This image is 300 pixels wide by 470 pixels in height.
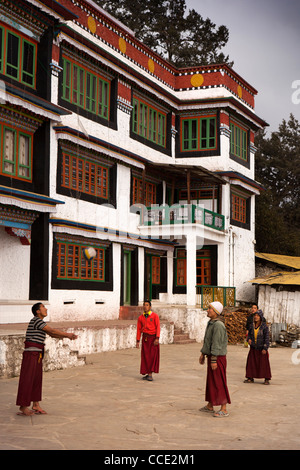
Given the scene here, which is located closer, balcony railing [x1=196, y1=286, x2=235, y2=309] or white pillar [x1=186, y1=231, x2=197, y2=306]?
white pillar [x1=186, y1=231, x2=197, y2=306]

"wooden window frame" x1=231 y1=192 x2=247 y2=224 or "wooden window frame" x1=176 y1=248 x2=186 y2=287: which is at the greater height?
"wooden window frame" x1=231 y1=192 x2=247 y2=224

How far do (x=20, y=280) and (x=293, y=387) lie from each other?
8.46 m

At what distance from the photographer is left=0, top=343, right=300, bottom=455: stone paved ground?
262 inches

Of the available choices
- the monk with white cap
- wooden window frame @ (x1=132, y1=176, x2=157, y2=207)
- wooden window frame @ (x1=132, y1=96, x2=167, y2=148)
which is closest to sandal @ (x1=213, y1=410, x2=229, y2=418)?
the monk with white cap

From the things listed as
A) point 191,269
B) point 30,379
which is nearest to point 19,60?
point 191,269

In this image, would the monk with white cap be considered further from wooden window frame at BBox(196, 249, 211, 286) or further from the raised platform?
wooden window frame at BBox(196, 249, 211, 286)

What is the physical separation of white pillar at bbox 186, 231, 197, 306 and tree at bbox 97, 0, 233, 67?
728 inches

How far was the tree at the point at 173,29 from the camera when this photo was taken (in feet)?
123

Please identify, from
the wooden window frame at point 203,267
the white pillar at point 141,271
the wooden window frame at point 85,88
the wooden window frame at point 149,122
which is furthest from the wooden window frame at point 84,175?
the wooden window frame at point 203,267

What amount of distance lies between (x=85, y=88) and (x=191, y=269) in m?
7.50

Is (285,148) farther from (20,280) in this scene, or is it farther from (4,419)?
(4,419)

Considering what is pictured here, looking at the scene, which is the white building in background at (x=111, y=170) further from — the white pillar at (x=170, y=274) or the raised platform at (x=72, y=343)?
the raised platform at (x=72, y=343)

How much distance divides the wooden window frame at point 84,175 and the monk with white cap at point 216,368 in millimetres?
10310

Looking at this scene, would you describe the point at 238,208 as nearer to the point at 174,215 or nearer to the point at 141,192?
the point at 174,215
